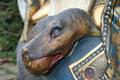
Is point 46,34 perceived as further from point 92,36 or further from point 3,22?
point 3,22

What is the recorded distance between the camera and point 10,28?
448 cm

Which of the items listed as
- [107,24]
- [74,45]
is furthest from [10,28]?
[107,24]

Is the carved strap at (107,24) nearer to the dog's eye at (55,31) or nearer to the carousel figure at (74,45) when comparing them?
the carousel figure at (74,45)

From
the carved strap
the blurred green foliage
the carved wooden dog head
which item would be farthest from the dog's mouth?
the blurred green foliage

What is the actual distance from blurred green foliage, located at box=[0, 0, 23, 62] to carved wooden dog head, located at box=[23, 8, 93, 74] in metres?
2.82

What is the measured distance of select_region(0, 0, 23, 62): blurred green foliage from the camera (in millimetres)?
4355

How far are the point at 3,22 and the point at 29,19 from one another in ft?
9.54

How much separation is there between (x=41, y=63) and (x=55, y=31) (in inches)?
4.1

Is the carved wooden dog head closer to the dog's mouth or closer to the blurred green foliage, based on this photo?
the dog's mouth

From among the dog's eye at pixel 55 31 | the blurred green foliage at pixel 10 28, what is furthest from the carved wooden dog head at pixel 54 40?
the blurred green foliage at pixel 10 28

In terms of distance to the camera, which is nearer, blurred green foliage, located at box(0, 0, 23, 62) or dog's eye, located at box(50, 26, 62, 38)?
dog's eye, located at box(50, 26, 62, 38)

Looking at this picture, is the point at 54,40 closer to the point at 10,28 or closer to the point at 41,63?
the point at 41,63

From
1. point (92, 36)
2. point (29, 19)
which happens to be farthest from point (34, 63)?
point (29, 19)

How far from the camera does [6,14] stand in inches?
179
